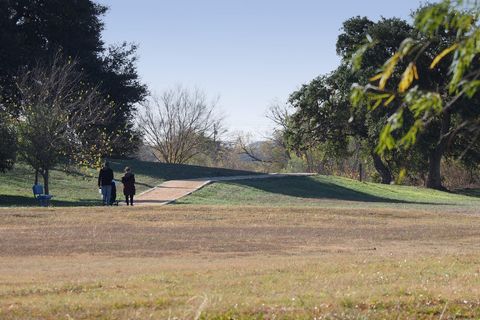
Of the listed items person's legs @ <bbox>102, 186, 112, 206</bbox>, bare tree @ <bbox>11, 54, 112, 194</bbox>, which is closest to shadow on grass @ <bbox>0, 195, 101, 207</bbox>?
bare tree @ <bbox>11, 54, 112, 194</bbox>

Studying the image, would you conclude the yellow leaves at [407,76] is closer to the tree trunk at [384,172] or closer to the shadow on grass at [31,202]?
the shadow on grass at [31,202]

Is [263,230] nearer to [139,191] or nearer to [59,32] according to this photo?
[139,191]

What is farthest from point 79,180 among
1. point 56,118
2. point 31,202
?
point 56,118

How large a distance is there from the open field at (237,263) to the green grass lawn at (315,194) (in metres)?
7.97

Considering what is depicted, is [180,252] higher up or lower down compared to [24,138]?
lower down

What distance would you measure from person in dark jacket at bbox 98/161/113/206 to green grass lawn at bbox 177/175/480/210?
4.98 meters

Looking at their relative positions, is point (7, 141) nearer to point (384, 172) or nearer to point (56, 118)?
point (56, 118)

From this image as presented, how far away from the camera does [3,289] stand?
489 inches

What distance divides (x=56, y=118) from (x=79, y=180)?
32.9 ft

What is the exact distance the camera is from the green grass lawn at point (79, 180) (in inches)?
1581

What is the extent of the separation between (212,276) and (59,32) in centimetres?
4114

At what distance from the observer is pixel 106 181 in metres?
34.4

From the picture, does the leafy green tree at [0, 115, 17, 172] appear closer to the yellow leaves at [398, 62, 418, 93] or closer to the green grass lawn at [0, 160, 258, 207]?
the green grass lawn at [0, 160, 258, 207]

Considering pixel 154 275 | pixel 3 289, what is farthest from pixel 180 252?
pixel 3 289
